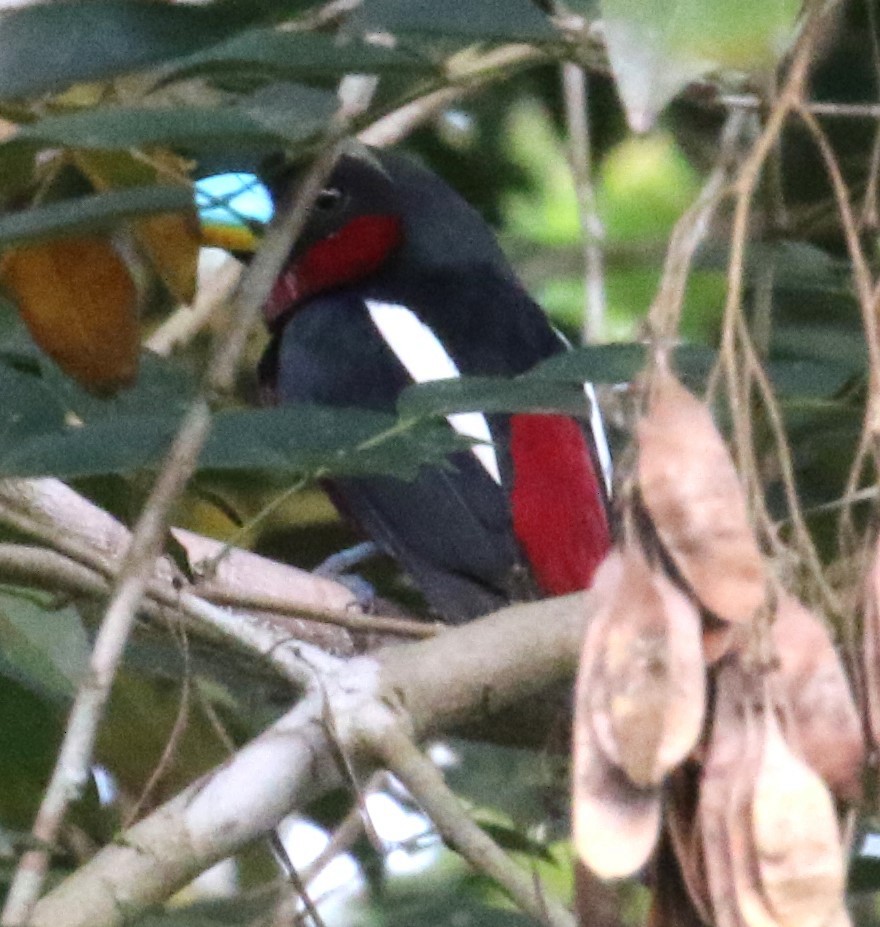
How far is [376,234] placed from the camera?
239 centimetres

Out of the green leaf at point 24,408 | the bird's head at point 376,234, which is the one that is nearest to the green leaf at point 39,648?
the green leaf at point 24,408

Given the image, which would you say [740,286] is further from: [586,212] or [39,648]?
[586,212]

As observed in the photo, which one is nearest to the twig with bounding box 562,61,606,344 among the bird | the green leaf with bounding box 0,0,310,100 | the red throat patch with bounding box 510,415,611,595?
the bird

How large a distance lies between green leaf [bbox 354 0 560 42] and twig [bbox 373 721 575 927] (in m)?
0.33

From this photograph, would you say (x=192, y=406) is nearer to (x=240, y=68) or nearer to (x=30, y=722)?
(x=240, y=68)

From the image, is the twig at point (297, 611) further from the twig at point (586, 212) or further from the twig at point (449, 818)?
the twig at point (586, 212)

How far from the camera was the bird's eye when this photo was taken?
2.44 meters

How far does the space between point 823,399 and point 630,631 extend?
794 mm

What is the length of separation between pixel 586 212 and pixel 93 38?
2.68 ft

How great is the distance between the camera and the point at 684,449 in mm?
659

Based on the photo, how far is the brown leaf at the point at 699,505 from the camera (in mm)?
643

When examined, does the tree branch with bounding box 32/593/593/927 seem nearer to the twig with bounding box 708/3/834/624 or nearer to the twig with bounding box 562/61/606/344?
the twig with bounding box 708/3/834/624

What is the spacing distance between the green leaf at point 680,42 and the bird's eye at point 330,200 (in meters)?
1.75

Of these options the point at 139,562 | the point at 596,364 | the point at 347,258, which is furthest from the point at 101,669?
the point at 347,258
